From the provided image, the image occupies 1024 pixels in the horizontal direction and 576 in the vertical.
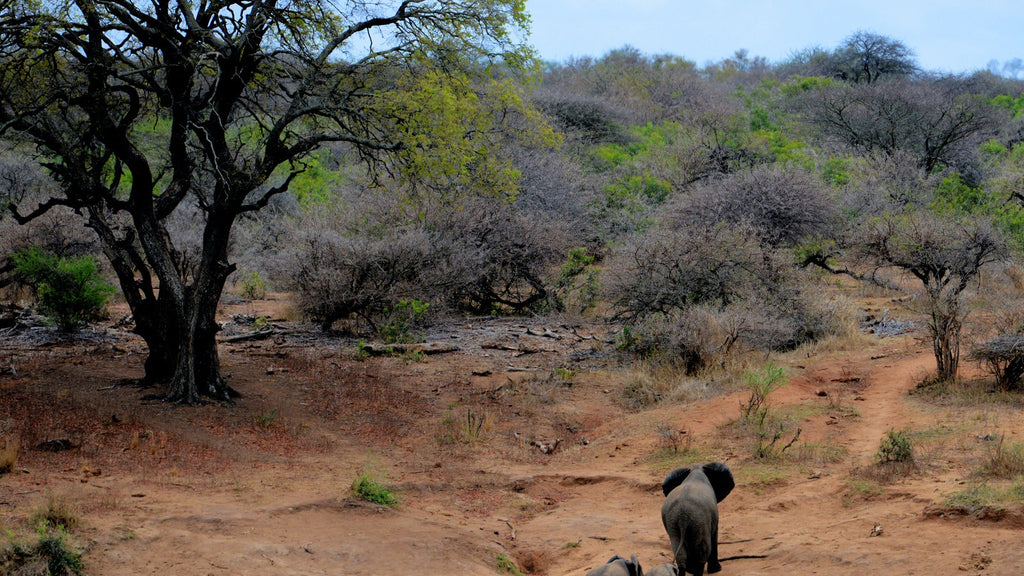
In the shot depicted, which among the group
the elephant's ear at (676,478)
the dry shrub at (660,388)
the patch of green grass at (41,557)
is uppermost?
the patch of green grass at (41,557)

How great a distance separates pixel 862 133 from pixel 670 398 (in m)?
23.6

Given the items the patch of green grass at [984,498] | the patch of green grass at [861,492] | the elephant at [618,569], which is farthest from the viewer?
the patch of green grass at [861,492]

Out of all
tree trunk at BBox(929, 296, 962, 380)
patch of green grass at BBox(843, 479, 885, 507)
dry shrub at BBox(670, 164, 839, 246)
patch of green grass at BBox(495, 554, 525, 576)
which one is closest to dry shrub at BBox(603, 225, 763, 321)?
dry shrub at BBox(670, 164, 839, 246)

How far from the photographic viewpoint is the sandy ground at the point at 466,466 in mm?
6129

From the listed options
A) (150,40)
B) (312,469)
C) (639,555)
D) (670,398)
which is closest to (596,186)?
(670,398)

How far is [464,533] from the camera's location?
7.18 m

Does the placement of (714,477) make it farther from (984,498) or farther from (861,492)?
(984,498)

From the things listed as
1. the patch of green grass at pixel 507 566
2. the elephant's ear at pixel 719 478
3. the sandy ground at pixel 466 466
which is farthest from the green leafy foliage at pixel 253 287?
the elephant's ear at pixel 719 478

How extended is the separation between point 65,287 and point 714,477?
12.7 metres

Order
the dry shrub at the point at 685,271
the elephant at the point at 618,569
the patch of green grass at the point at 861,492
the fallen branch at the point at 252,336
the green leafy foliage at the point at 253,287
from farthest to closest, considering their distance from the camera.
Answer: the green leafy foliage at the point at 253,287
the fallen branch at the point at 252,336
the dry shrub at the point at 685,271
the patch of green grass at the point at 861,492
the elephant at the point at 618,569

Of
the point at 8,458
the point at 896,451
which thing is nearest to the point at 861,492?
the point at 896,451

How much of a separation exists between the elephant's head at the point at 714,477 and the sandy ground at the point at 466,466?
500 mm

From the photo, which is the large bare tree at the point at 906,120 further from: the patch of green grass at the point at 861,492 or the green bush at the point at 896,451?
the patch of green grass at the point at 861,492

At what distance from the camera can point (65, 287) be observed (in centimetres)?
1480
